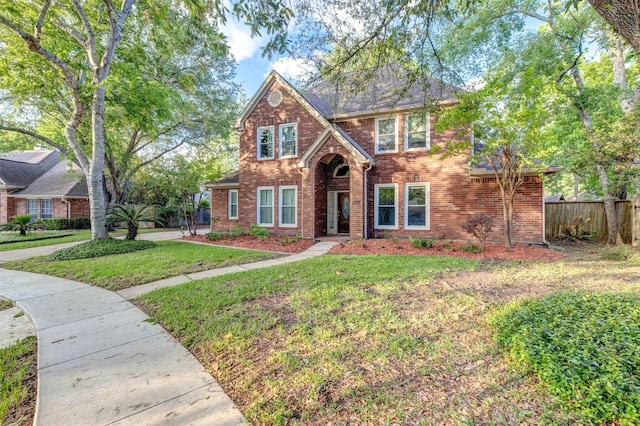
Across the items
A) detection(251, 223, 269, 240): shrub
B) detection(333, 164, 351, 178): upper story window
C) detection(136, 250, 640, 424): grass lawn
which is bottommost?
detection(136, 250, 640, 424): grass lawn

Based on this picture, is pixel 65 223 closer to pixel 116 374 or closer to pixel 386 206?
pixel 386 206

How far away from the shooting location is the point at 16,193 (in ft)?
72.3

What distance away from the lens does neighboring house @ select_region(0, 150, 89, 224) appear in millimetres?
21000

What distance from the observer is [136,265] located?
7.33 meters

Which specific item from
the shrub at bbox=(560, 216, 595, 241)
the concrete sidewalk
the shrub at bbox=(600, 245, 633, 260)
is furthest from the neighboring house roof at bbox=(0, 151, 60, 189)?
the shrub at bbox=(560, 216, 595, 241)

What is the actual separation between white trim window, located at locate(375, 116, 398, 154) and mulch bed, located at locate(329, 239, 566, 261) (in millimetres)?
4131

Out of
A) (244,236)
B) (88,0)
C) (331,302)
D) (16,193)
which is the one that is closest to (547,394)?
(331,302)

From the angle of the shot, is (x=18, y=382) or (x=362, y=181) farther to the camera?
(x=362, y=181)

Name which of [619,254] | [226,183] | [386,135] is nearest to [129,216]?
[226,183]

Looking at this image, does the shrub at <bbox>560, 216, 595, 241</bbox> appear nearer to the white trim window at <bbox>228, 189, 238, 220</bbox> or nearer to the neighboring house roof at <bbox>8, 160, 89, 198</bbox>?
the white trim window at <bbox>228, 189, 238, 220</bbox>

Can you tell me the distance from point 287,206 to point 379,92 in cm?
625

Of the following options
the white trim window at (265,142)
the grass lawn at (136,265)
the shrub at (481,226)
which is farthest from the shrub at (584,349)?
the white trim window at (265,142)

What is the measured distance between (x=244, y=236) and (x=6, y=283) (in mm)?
7577

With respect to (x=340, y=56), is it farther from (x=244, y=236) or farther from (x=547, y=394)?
(x=244, y=236)
